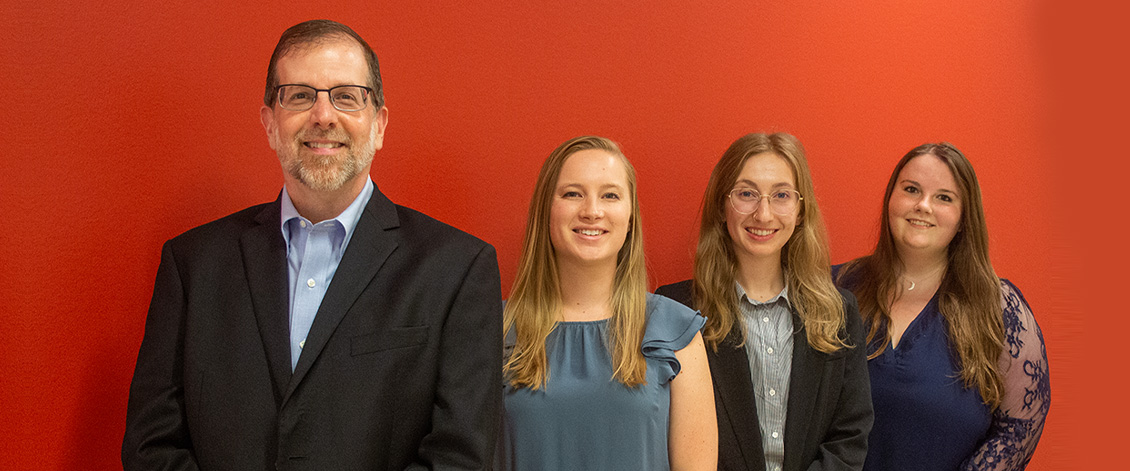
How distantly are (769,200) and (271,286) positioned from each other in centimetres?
147

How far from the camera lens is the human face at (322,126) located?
1.85m

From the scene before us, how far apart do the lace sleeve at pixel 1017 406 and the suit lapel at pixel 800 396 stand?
0.66 meters

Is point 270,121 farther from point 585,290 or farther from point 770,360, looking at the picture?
point 770,360

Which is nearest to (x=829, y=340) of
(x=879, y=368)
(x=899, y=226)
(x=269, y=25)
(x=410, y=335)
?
(x=879, y=368)

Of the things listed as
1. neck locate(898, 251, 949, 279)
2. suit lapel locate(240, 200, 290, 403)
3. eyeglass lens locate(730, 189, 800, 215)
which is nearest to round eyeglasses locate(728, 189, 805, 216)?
eyeglass lens locate(730, 189, 800, 215)

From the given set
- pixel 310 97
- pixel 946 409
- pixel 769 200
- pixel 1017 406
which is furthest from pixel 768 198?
pixel 310 97

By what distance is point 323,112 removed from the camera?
184 centimetres

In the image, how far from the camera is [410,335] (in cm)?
182

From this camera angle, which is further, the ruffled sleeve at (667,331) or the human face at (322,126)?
the ruffled sleeve at (667,331)

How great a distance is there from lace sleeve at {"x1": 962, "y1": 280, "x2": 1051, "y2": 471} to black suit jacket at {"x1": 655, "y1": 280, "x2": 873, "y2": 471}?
50 cm

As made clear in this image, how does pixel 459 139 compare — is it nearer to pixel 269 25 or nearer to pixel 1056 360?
pixel 269 25

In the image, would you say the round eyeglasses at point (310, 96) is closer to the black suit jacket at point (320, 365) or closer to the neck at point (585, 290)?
the black suit jacket at point (320, 365)

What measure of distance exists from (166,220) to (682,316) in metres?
1.47

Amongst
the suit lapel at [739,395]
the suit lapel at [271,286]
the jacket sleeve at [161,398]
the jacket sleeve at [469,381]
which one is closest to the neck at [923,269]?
the suit lapel at [739,395]
